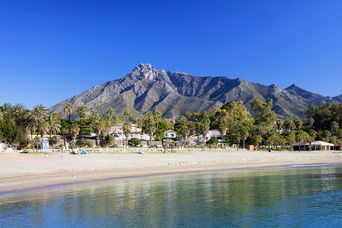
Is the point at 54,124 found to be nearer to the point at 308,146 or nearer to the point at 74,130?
the point at 74,130

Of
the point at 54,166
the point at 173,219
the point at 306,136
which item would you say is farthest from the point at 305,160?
the point at 173,219

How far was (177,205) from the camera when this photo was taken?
965 inches

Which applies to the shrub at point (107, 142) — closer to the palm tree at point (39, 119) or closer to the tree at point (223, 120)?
the palm tree at point (39, 119)

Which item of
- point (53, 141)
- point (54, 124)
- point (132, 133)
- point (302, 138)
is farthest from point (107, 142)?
point (302, 138)

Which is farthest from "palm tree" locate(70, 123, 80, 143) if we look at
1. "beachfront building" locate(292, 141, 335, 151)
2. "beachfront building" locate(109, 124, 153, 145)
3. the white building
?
"beachfront building" locate(292, 141, 335, 151)

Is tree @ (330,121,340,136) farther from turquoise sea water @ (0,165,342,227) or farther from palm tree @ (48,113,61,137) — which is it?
turquoise sea water @ (0,165,342,227)

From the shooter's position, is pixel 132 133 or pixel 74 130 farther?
pixel 132 133

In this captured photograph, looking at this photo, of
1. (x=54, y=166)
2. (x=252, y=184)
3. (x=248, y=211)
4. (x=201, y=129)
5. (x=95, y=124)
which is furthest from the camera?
(x=201, y=129)

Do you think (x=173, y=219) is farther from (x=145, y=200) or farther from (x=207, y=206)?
(x=145, y=200)

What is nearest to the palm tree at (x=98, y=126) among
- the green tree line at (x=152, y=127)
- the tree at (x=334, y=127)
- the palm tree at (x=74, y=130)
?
the green tree line at (x=152, y=127)

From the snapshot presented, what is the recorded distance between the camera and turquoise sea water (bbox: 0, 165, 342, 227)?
19828 millimetres

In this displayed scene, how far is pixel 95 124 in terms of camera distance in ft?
317

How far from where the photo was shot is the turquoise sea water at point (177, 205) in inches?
781

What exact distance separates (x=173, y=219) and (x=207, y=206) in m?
4.41
